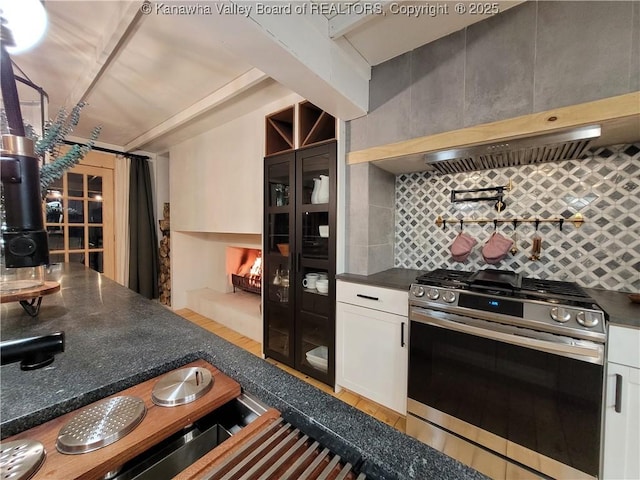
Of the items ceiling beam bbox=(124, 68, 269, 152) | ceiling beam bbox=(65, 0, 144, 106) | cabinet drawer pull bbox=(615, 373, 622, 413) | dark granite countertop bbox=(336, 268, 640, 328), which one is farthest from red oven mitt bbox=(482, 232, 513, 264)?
ceiling beam bbox=(65, 0, 144, 106)

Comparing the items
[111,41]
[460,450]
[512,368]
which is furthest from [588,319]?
[111,41]

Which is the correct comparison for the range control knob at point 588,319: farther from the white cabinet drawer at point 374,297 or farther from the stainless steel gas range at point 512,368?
the white cabinet drawer at point 374,297

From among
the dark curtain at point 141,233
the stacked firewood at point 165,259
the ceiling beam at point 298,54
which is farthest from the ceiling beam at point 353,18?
the stacked firewood at point 165,259

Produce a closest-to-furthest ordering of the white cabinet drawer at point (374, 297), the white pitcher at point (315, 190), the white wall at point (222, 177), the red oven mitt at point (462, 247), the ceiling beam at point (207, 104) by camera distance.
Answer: the white cabinet drawer at point (374, 297)
the red oven mitt at point (462, 247)
the ceiling beam at point (207, 104)
the white pitcher at point (315, 190)
the white wall at point (222, 177)

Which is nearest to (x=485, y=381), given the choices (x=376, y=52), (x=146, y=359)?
(x=146, y=359)

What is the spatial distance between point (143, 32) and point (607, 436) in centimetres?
310

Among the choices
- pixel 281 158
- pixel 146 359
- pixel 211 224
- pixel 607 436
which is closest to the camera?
pixel 146 359

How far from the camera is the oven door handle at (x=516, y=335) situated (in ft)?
3.66

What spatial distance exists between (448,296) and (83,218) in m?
4.45

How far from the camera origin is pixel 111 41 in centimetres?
163

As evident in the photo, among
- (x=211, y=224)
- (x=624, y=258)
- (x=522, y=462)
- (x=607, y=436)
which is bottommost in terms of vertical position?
(x=522, y=462)

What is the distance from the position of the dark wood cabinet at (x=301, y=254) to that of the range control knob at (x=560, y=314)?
1.24 meters

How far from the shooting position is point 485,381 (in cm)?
135

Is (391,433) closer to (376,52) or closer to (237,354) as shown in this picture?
(237,354)
